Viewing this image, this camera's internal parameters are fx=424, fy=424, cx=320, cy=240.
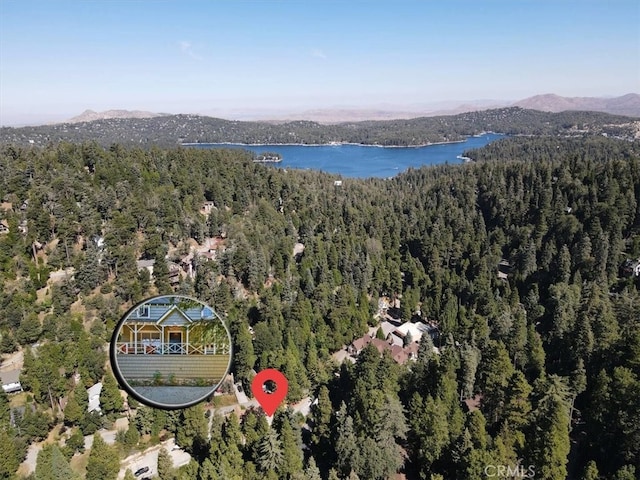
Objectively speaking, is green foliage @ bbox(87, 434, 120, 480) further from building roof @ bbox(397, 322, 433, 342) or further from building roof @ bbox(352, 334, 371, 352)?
building roof @ bbox(397, 322, 433, 342)

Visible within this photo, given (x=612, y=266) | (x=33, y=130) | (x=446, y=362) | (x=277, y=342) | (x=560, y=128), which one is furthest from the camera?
(x=560, y=128)

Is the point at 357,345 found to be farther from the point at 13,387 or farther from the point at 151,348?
the point at 151,348

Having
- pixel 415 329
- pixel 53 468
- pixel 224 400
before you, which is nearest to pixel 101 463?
pixel 53 468

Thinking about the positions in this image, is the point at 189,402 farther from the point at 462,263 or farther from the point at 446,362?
the point at 462,263

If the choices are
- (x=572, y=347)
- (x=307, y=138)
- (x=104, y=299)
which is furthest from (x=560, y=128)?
(x=104, y=299)

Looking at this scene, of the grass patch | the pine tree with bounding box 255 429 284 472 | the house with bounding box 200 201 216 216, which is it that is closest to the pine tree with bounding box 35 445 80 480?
the pine tree with bounding box 255 429 284 472

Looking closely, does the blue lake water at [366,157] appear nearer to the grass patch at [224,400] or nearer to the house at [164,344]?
the grass patch at [224,400]

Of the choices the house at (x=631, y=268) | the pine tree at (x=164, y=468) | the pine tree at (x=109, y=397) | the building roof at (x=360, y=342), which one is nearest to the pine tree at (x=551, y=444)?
the pine tree at (x=164, y=468)
